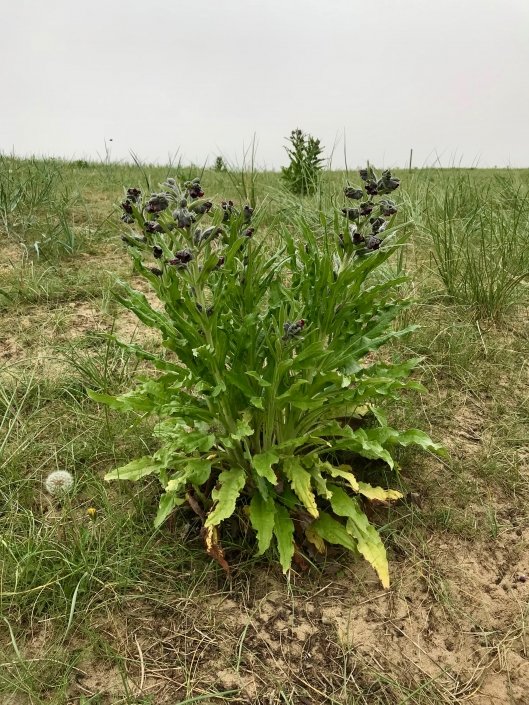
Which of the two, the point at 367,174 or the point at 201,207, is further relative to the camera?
the point at 367,174

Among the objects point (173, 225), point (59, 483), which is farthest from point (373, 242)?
point (59, 483)

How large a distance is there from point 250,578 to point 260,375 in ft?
2.45

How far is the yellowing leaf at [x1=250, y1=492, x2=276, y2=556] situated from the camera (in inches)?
77.4

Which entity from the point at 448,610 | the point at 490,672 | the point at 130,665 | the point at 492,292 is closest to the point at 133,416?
the point at 130,665

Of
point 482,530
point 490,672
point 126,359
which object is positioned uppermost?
point 126,359

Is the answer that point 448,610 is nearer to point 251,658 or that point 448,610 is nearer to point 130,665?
point 251,658

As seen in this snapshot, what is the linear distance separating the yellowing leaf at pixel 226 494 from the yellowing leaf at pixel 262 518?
85 millimetres

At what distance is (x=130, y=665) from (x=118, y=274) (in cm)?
287

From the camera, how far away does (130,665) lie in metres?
1.85

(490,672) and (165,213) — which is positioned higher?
(165,213)

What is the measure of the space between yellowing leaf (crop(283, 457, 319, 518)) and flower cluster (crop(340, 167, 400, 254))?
0.80 m

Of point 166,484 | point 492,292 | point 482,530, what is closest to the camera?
point 166,484

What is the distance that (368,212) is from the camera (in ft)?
6.45

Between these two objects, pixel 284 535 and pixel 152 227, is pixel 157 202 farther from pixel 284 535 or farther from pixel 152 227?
pixel 284 535
